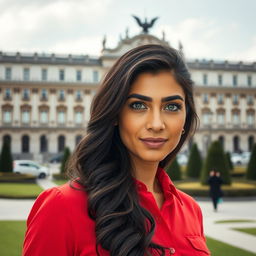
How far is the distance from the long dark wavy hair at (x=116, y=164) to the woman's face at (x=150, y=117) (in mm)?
37

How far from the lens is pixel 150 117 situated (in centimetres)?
172

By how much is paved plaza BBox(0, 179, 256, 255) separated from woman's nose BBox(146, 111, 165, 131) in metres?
6.51

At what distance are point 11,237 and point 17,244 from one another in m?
0.81

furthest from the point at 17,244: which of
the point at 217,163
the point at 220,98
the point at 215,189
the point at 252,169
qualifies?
the point at 220,98

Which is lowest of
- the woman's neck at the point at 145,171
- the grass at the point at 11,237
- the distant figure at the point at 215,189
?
the grass at the point at 11,237

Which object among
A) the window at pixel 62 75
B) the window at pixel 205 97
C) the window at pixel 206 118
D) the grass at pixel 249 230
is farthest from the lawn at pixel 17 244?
the window at pixel 205 97

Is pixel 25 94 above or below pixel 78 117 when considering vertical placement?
above

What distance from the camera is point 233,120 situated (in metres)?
57.8

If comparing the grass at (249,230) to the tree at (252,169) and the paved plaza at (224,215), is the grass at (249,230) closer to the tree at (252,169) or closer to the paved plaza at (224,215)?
the paved plaza at (224,215)

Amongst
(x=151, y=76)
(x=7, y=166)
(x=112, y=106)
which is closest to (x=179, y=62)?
(x=151, y=76)

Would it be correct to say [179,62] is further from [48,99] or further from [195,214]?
[48,99]

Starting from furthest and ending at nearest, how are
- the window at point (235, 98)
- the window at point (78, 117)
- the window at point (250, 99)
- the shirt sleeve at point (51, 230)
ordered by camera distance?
the window at point (250, 99)
the window at point (235, 98)
the window at point (78, 117)
the shirt sleeve at point (51, 230)

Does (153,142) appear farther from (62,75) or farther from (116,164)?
(62,75)

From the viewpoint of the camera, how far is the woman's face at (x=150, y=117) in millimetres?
1715
